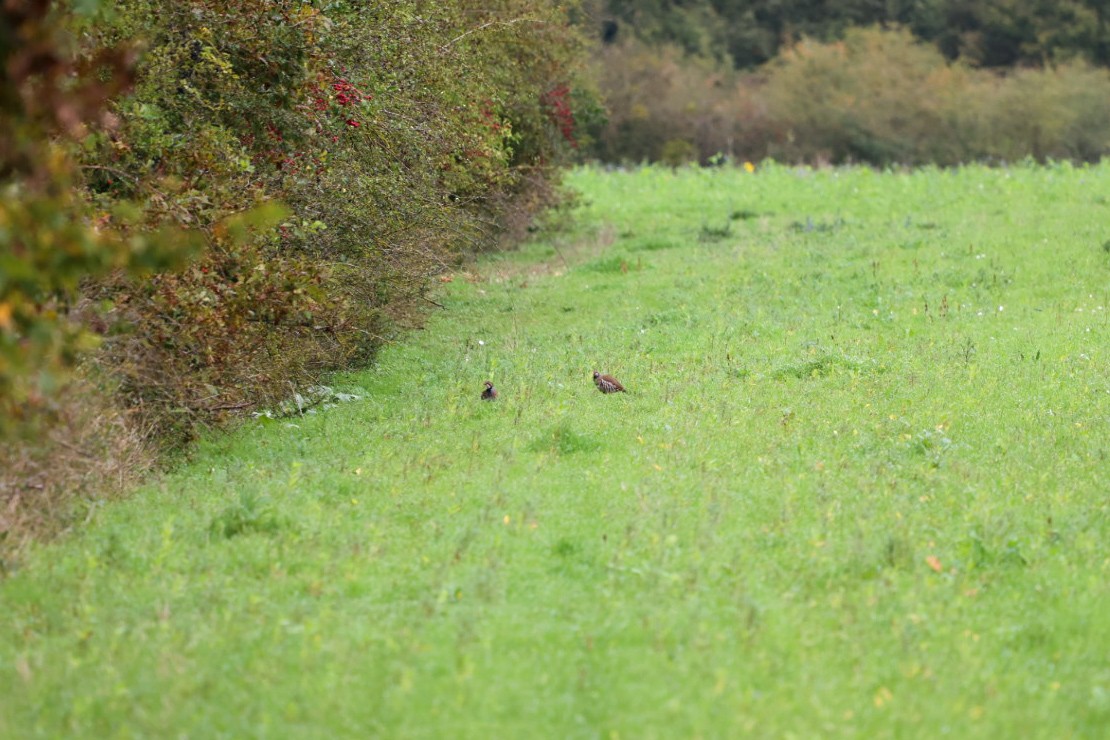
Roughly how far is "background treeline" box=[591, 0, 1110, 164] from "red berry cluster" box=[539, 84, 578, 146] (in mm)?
16922

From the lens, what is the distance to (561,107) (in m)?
21.6

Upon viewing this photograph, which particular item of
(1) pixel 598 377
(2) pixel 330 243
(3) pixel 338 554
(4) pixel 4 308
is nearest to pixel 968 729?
(3) pixel 338 554

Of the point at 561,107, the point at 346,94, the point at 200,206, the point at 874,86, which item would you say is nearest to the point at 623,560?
the point at 200,206

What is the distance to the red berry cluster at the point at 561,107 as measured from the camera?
21.3m

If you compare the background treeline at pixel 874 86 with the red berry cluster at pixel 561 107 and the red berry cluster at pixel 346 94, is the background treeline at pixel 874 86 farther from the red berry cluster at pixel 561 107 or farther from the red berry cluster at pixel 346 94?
the red berry cluster at pixel 346 94

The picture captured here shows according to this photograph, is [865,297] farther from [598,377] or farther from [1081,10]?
[1081,10]

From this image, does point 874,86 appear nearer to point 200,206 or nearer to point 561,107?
point 561,107

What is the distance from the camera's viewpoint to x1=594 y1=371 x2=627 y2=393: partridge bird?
10.2 meters

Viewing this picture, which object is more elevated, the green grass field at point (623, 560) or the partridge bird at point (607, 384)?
the green grass field at point (623, 560)

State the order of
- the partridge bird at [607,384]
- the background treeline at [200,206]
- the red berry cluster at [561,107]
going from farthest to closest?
the red berry cluster at [561,107] < the partridge bird at [607,384] < the background treeline at [200,206]

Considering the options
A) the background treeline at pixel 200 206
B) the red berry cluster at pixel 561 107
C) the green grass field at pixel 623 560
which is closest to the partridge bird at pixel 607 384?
the green grass field at pixel 623 560

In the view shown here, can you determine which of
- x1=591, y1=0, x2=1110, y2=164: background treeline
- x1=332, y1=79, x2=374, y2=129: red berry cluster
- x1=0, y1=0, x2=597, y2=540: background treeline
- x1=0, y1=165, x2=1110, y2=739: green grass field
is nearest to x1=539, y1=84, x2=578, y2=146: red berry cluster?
x1=0, y1=0, x2=597, y2=540: background treeline

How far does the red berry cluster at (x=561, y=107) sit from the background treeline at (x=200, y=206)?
8246mm

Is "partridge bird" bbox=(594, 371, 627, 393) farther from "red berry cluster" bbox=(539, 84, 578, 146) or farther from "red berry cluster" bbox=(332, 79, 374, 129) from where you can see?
"red berry cluster" bbox=(539, 84, 578, 146)
